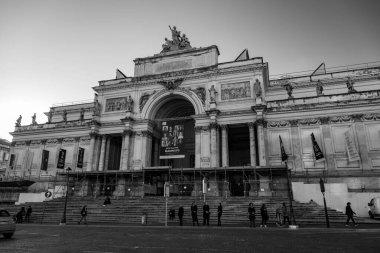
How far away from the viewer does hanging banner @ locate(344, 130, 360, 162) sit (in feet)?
91.0

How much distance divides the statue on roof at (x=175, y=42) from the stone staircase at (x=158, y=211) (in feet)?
74.1

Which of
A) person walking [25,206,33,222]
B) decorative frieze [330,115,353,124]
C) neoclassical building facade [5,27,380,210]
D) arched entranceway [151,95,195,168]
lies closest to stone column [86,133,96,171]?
neoclassical building facade [5,27,380,210]

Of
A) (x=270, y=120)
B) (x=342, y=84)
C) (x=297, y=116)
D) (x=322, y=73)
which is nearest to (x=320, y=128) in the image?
(x=297, y=116)

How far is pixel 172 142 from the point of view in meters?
33.6

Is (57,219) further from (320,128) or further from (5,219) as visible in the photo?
(320,128)

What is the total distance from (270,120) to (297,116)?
10.0ft

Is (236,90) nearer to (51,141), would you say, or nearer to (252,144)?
(252,144)

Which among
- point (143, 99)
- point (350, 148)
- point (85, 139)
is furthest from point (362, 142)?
point (85, 139)

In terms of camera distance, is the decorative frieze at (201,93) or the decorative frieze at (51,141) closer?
the decorative frieze at (201,93)

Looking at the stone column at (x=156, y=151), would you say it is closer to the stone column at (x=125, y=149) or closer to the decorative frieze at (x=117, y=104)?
the stone column at (x=125, y=149)

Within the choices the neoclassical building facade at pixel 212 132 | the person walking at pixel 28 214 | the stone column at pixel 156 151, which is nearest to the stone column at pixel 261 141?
the neoclassical building facade at pixel 212 132

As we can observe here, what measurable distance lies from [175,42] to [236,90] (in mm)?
12767

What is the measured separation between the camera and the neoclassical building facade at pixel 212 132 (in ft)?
96.2

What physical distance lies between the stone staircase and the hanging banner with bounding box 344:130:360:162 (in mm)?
9014
